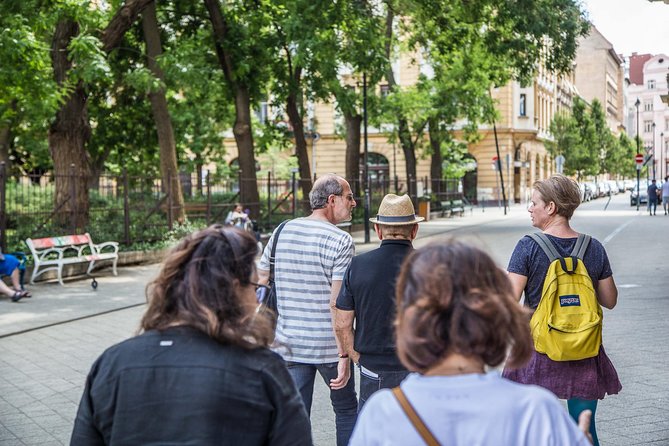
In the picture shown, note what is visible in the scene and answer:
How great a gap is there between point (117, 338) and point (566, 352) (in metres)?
7.34

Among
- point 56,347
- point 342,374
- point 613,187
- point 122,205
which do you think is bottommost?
point 613,187

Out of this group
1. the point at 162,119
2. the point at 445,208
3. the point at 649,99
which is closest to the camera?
the point at 162,119

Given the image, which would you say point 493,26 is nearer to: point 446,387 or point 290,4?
Result: point 290,4

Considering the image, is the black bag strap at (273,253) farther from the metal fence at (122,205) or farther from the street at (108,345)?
the metal fence at (122,205)

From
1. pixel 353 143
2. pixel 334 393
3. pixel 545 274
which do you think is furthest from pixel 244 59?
pixel 545 274

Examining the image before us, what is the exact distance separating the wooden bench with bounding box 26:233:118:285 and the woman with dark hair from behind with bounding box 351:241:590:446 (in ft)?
50.8

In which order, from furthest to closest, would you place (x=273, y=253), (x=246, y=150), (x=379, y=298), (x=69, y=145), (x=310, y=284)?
(x=246, y=150), (x=69, y=145), (x=273, y=253), (x=310, y=284), (x=379, y=298)

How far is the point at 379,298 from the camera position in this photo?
4246mm

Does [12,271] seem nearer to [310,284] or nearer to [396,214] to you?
[310,284]

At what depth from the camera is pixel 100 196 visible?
2148 cm

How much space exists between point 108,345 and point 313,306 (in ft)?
19.3

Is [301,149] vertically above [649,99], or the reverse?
[649,99]

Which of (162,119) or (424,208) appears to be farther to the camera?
(424,208)

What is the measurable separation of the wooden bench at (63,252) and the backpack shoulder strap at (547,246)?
44.8 ft
